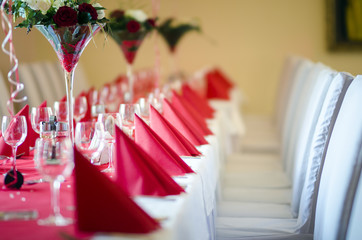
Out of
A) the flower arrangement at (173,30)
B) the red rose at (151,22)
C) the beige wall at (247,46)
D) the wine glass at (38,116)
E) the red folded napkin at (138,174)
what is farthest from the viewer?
the beige wall at (247,46)

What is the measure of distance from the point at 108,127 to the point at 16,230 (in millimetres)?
719

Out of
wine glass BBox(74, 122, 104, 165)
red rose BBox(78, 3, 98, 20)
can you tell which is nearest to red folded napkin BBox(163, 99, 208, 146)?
red rose BBox(78, 3, 98, 20)

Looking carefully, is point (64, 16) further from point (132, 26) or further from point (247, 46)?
point (247, 46)

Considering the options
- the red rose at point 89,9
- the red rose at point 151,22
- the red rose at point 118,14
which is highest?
the red rose at point 118,14

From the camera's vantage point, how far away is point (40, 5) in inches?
82.6

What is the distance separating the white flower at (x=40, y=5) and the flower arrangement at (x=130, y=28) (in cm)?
143

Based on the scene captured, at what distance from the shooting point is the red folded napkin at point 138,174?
1597mm

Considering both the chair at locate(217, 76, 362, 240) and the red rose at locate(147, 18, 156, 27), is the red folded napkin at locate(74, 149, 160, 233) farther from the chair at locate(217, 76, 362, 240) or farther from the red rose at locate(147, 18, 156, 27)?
the red rose at locate(147, 18, 156, 27)

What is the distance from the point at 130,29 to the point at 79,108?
102 cm

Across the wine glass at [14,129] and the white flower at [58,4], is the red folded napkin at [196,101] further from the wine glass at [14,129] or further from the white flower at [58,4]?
the wine glass at [14,129]

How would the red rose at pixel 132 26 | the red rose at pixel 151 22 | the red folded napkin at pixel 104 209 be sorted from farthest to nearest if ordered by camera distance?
the red rose at pixel 151 22
the red rose at pixel 132 26
the red folded napkin at pixel 104 209

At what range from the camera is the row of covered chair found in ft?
5.99

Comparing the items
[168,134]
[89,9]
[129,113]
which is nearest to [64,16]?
[89,9]

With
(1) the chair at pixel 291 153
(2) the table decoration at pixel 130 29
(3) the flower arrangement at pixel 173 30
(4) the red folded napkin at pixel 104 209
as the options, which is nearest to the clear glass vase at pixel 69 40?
(4) the red folded napkin at pixel 104 209
